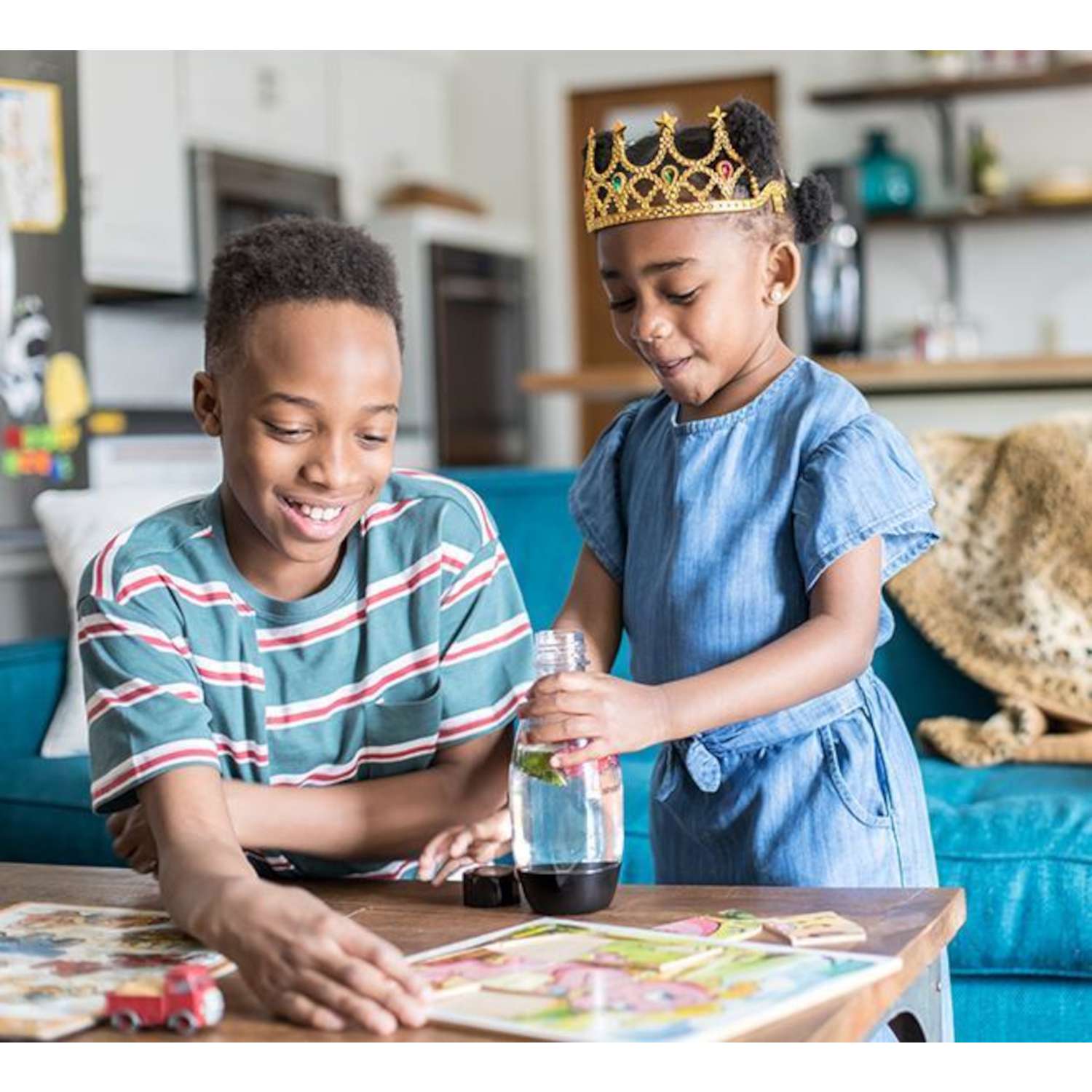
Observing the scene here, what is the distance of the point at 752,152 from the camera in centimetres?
140

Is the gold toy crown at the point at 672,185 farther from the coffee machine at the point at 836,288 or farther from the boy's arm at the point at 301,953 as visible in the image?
the coffee machine at the point at 836,288

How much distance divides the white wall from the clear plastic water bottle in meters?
5.56

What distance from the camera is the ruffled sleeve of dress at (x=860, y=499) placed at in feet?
4.39

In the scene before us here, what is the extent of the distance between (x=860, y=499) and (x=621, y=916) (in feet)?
1.34

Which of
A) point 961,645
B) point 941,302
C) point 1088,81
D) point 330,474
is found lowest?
point 961,645

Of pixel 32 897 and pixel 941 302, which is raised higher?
pixel 941 302

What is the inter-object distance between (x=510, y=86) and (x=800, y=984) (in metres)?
6.64

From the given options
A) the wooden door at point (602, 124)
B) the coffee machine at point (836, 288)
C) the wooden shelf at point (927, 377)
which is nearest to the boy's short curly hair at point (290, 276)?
the wooden shelf at point (927, 377)

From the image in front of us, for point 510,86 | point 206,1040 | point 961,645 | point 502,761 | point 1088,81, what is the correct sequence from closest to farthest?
point 206,1040
point 502,761
point 961,645
point 1088,81
point 510,86

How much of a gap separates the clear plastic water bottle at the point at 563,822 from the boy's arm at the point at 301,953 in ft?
Result: 0.61

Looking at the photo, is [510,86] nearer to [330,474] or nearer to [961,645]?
A: [961,645]
